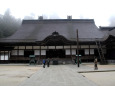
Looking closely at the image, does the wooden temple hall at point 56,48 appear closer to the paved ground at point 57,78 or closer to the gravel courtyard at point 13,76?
the gravel courtyard at point 13,76

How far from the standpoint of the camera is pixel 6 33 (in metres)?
52.5

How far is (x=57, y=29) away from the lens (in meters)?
32.9

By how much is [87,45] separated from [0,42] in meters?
15.3

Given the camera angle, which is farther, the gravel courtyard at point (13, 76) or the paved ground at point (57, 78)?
the gravel courtyard at point (13, 76)

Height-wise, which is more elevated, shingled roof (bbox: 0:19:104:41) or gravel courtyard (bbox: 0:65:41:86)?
shingled roof (bbox: 0:19:104:41)

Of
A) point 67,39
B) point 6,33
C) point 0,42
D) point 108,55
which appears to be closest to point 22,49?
point 0,42

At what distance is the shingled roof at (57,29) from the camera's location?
1195 inches

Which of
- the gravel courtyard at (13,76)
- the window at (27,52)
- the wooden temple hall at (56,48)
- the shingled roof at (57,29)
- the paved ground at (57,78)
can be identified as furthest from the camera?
the shingled roof at (57,29)

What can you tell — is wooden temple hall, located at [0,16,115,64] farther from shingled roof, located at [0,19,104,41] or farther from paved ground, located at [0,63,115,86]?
paved ground, located at [0,63,115,86]

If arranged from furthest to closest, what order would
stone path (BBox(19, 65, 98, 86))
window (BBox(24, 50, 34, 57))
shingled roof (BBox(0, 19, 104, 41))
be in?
shingled roof (BBox(0, 19, 104, 41)), window (BBox(24, 50, 34, 57)), stone path (BBox(19, 65, 98, 86))

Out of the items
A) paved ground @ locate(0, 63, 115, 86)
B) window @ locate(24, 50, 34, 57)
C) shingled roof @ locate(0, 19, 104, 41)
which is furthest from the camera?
shingled roof @ locate(0, 19, 104, 41)

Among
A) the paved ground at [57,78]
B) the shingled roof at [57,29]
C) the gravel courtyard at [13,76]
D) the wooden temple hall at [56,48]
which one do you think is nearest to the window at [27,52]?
the wooden temple hall at [56,48]

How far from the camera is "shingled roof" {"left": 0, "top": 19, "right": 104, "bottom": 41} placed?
99.6ft

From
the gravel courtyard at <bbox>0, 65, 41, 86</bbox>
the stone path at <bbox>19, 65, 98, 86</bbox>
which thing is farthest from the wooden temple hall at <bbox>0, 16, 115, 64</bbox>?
the stone path at <bbox>19, 65, 98, 86</bbox>
